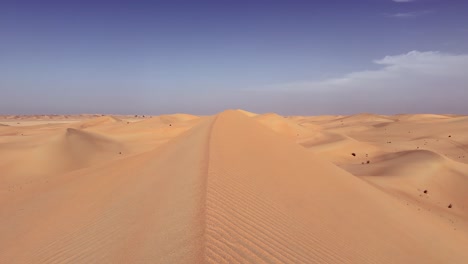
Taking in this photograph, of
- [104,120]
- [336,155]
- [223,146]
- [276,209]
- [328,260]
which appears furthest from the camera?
[104,120]

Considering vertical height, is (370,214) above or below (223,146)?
below

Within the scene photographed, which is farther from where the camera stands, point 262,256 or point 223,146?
point 223,146

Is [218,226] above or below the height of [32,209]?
above

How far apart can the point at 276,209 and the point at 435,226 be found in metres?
5.69

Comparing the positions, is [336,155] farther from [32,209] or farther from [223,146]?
[32,209]

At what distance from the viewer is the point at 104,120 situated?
5031 cm

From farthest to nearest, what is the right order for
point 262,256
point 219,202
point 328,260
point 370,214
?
point 370,214, point 219,202, point 328,260, point 262,256

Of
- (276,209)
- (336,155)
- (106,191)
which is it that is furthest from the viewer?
(336,155)

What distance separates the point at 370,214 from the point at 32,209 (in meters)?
8.24

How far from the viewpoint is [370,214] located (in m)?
7.23

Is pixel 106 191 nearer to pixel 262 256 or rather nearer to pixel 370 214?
pixel 262 256

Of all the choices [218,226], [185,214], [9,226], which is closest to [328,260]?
[218,226]

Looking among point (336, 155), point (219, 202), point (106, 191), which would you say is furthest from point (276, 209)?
point (336, 155)

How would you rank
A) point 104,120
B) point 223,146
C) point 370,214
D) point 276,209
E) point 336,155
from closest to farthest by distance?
point 276,209 < point 370,214 < point 223,146 < point 336,155 < point 104,120
